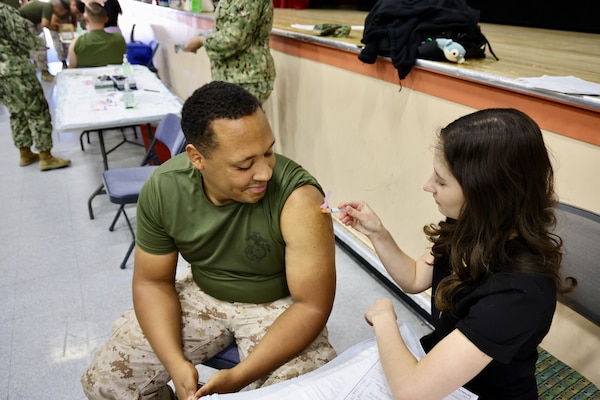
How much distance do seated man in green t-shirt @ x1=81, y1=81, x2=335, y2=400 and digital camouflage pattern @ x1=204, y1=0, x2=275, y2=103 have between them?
1628mm

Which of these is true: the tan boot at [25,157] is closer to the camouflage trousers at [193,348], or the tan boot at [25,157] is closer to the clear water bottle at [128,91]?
the clear water bottle at [128,91]

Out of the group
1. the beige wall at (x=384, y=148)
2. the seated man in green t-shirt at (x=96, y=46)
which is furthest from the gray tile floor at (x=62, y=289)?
the seated man in green t-shirt at (x=96, y=46)

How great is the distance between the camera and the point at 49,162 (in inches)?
152

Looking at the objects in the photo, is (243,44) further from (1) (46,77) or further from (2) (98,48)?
(1) (46,77)

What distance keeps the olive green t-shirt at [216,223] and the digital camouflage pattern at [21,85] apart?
118 inches

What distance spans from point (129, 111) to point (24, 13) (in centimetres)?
302

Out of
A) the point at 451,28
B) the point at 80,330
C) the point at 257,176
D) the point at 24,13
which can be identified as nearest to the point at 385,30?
the point at 451,28

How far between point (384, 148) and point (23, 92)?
3.13 m

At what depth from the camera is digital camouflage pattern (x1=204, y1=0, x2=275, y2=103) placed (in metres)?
2.62

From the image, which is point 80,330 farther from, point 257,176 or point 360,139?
point 360,139

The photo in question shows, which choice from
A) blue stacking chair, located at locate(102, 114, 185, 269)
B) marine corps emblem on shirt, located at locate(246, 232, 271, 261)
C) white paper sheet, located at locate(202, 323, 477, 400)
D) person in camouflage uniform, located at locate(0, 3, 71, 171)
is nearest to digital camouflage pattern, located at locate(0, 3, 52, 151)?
person in camouflage uniform, located at locate(0, 3, 71, 171)

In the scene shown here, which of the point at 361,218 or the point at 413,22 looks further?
the point at 413,22

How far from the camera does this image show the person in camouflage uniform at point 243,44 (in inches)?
103

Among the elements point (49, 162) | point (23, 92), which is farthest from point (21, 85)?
point (49, 162)
